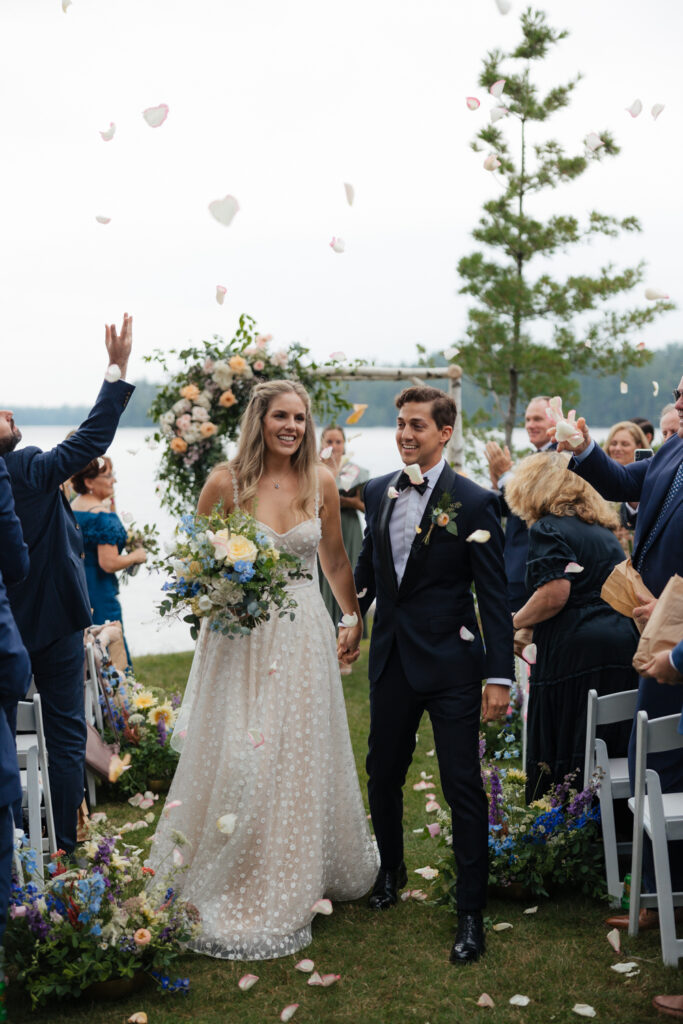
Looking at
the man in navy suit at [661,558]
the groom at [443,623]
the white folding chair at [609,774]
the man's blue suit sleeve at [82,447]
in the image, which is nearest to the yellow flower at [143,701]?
the man's blue suit sleeve at [82,447]

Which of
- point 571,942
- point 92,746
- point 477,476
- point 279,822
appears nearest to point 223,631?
point 279,822

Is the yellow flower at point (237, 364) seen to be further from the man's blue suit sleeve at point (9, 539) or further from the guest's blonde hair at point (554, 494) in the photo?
the man's blue suit sleeve at point (9, 539)

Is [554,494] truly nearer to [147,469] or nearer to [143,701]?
[143,701]

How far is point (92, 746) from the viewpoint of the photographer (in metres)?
6.08

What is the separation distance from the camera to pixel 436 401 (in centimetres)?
417

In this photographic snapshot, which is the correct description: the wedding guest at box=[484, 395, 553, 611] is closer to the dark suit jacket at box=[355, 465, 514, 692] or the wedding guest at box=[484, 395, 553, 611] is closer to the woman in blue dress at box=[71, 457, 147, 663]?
the dark suit jacket at box=[355, 465, 514, 692]

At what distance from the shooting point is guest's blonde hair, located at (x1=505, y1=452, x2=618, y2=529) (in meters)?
4.83

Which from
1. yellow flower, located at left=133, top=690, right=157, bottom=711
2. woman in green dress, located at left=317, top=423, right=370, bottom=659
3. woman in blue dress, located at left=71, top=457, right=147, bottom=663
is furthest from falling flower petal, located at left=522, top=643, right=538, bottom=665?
woman in green dress, located at left=317, top=423, right=370, bottom=659

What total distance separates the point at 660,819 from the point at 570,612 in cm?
143

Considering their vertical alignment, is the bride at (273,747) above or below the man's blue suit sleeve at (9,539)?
below

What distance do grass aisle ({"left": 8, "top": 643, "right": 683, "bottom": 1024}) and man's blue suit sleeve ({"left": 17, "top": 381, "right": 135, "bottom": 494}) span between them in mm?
2045

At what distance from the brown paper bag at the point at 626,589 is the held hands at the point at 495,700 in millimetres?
540

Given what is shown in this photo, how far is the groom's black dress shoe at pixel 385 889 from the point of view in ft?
14.6

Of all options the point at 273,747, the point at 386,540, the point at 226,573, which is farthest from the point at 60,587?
the point at 386,540
